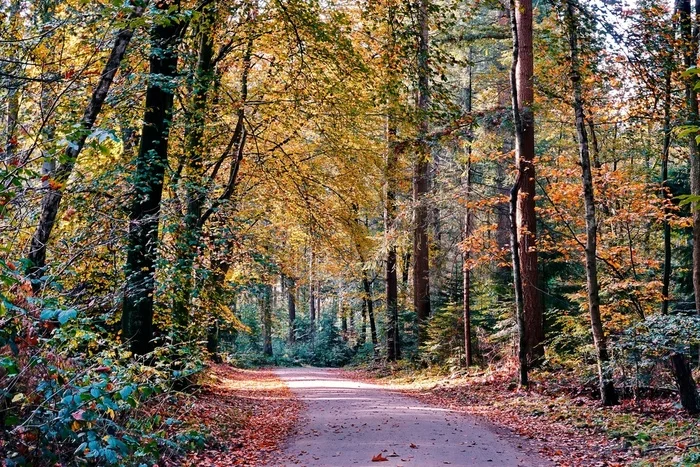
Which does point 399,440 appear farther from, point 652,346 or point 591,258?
point 591,258

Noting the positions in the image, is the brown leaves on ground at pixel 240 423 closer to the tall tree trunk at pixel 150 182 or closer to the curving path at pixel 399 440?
the curving path at pixel 399 440

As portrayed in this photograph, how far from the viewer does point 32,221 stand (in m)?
7.00

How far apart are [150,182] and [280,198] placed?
5936 mm

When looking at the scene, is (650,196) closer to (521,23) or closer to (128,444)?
(521,23)

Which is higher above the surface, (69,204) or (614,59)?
(614,59)

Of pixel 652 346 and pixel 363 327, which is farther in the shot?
pixel 363 327

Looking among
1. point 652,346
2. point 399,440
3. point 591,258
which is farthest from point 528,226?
A: point 399,440

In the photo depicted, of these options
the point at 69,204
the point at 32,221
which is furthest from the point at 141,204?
the point at 32,221

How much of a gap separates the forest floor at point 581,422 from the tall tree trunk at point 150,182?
634 centimetres

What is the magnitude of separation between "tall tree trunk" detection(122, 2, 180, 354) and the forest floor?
6.34 meters

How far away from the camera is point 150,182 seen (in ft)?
28.4

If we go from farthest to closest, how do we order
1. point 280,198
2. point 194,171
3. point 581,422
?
point 280,198
point 194,171
point 581,422

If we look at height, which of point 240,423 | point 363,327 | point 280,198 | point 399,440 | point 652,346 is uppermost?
point 280,198

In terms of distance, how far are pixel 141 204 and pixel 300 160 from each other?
672 cm
